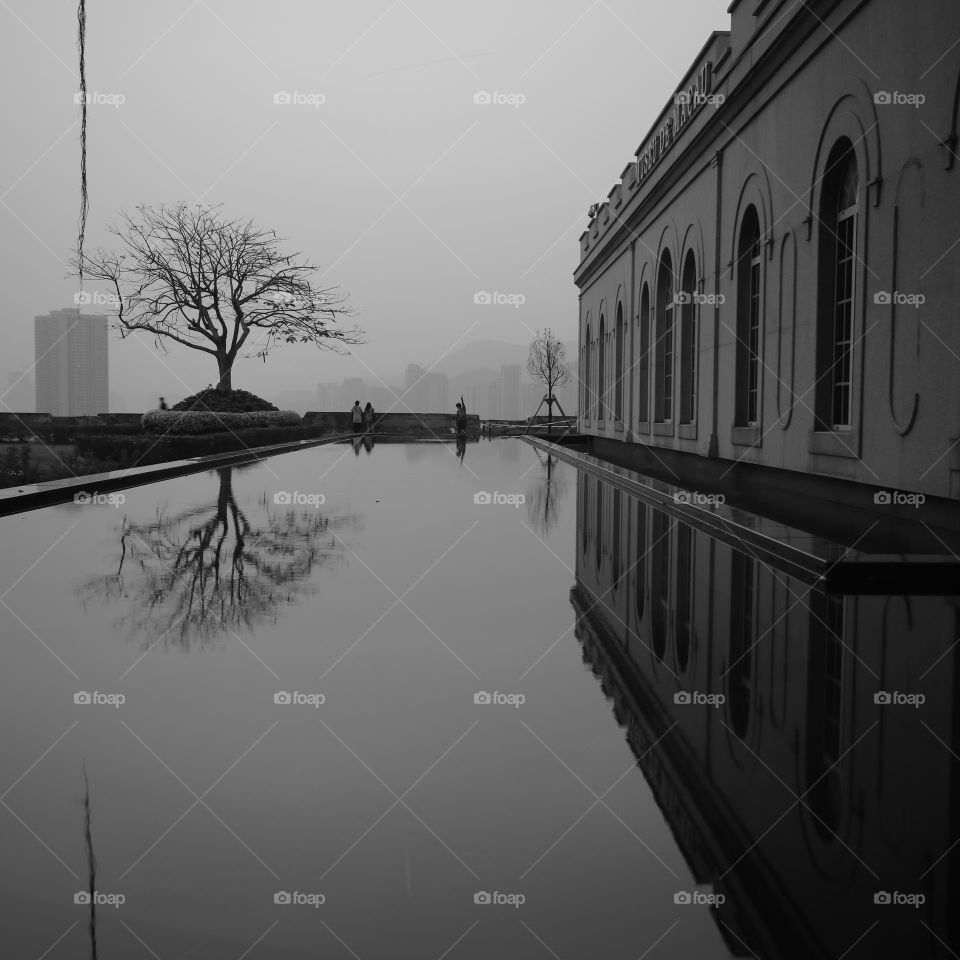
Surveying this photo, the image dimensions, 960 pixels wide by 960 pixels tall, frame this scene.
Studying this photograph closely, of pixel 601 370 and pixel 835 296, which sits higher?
pixel 601 370

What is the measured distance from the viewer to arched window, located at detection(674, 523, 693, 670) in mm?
5730

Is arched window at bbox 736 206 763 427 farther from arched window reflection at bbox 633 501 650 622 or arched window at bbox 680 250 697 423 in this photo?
arched window reflection at bbox 633 501 650 622

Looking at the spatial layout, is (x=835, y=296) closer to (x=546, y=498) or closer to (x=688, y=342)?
(x=546, y=498)

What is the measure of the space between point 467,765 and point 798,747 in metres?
1.39

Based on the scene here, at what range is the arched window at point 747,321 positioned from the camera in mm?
17828

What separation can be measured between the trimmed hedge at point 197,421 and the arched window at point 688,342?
523 inches

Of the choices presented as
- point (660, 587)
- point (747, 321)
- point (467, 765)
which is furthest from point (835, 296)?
point (467, 765)

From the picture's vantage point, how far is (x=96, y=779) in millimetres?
3703

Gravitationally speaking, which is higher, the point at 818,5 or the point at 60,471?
the point at 818,5

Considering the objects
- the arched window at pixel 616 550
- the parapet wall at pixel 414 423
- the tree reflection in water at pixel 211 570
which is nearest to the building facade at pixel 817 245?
the arched window at pixel 616 550

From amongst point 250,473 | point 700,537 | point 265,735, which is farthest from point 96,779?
point 250,473

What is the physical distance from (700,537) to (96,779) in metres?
7.89

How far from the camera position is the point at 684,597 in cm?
727

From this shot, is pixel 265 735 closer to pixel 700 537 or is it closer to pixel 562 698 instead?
pixel 562 698
